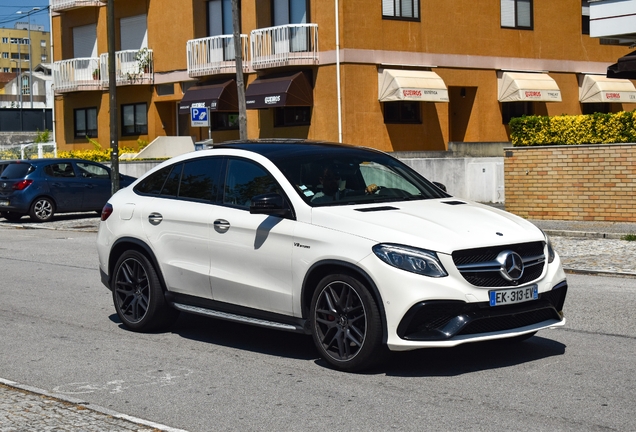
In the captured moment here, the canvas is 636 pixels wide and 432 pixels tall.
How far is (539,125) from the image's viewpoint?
21750 millimetres

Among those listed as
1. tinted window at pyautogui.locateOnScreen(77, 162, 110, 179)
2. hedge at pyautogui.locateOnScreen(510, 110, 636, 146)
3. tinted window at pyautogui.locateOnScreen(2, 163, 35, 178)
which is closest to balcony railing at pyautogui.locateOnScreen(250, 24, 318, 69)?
tinted window at pyautogui.locateOnScreen(77, 162, 110, 179)

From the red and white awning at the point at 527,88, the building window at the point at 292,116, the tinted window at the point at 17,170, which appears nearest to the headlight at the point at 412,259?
the tinted window at the point at 17,170

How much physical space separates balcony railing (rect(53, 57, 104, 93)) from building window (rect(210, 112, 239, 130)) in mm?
6538

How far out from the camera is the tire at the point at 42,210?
87.7 ft

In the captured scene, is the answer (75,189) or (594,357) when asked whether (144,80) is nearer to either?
(75,189)

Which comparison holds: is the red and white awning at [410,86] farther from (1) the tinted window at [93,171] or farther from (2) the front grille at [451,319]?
(2) the front grille at [451,319]

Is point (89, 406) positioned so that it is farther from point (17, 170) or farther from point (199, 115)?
point (17, 170)

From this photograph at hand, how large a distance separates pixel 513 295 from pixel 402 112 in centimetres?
2666

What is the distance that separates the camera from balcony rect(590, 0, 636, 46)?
717 inches

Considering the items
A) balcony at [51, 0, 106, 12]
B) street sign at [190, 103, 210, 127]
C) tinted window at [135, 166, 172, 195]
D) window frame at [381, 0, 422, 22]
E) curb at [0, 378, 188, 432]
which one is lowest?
curb at [0, 378, 188, 432]

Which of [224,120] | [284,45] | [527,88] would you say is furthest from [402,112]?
[224,120]

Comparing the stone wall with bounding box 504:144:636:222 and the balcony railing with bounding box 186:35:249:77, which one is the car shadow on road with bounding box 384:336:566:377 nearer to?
the stone wall with bounding box 504:144:636:222

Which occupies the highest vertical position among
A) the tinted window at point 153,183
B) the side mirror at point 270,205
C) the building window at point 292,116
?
the building window at point 292,116

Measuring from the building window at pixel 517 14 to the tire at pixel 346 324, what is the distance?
29474 millimetres
